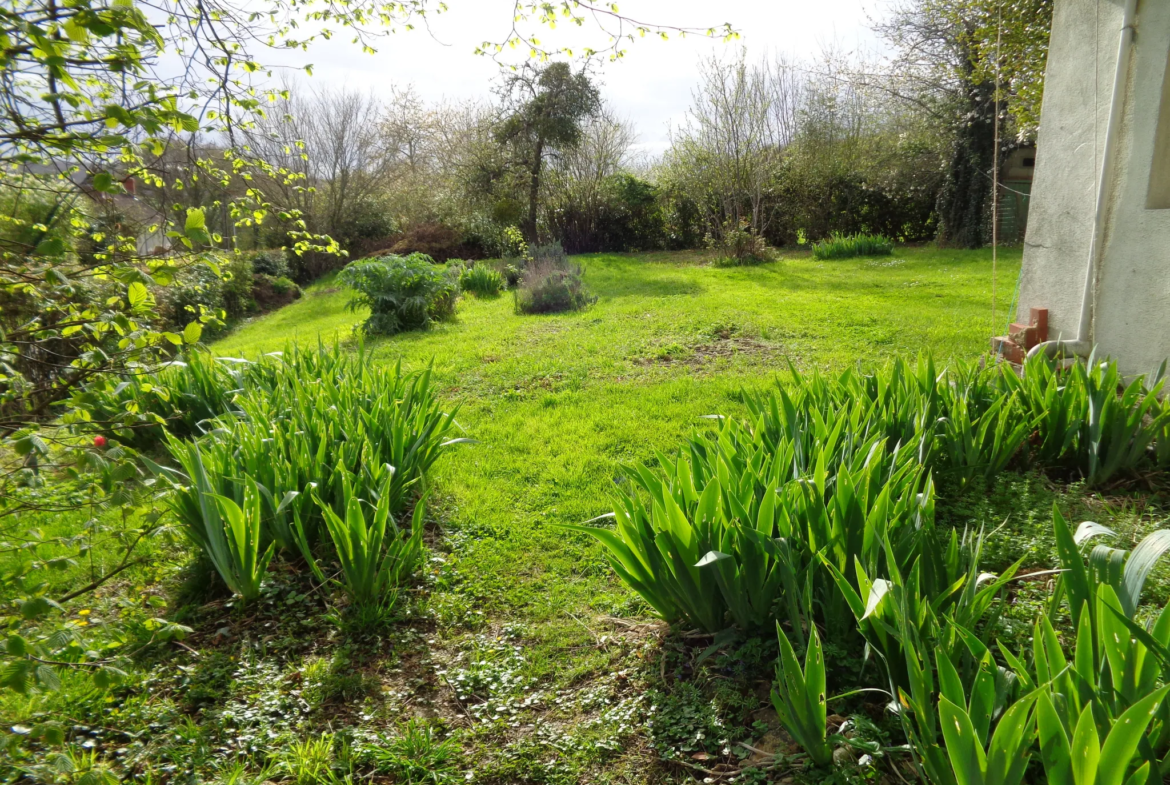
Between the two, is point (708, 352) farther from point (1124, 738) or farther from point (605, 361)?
point (1124, 738)

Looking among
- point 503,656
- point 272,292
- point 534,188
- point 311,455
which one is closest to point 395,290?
point 311,455

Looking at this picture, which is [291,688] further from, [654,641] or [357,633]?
[654,641]

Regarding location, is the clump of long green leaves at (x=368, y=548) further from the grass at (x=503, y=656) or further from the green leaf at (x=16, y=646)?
the green leaf at (x=16, y=646)

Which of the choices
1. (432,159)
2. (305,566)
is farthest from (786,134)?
(305,566)

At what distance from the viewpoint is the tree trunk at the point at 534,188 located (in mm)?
17000

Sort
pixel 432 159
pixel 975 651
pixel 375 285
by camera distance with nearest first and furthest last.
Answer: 1. pixel 975 651
2. pixel 375 285
3. pixel 432 159

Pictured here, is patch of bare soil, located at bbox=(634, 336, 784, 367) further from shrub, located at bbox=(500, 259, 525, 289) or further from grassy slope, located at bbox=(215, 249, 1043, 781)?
shrub, located at bbox=(500, 259, 525, 289)

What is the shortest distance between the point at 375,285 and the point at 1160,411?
26.4ft

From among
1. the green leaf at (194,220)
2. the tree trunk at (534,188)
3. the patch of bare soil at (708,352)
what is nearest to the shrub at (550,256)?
the tree trunk at (534,188)

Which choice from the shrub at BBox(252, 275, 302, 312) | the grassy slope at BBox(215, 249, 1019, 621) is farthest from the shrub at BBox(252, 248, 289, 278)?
the grassy slope at BBox(215, 249, 1019, 621)

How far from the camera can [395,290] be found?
8820 mm

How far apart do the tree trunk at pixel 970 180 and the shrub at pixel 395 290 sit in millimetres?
11678

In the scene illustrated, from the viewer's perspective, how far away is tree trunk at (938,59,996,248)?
44.6ft

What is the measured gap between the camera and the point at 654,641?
2432 mm
